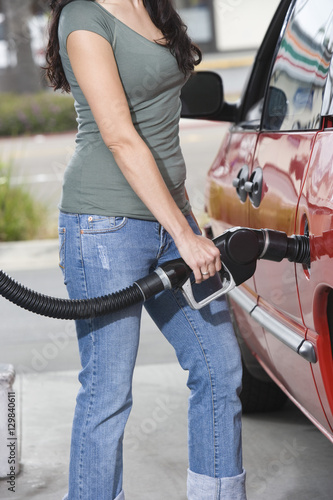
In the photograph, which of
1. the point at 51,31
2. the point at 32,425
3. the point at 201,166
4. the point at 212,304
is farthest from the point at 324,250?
the point at 201,166

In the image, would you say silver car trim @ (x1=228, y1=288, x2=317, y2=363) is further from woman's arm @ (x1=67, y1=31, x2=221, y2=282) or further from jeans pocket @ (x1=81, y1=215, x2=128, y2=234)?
jeans pocket @ (x1=81, y1=215, x2=128, y2=234)

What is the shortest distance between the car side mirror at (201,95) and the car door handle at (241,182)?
489 millimetres

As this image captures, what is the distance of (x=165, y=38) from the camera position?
2.11 meters

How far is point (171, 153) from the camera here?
2166mm

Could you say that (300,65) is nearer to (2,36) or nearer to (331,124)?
(331,124)

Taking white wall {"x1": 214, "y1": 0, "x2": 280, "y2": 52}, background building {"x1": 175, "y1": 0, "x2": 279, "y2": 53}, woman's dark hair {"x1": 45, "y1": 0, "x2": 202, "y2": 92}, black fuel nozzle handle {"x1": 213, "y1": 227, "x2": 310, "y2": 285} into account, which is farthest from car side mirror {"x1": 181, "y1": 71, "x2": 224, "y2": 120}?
background building {"x1": 175, "y1": 0, "x2": 279, "y2": 53}

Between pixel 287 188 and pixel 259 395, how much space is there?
148 centimetres

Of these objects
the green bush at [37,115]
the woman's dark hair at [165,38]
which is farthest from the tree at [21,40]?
the woman's dark hair at [165,38]

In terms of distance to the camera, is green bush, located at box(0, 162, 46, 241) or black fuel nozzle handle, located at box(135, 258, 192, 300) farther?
green bush, located at box(0, 162, 46, 241)

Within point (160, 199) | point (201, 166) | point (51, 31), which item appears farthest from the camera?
point (201, 166)

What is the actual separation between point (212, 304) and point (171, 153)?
0.43 metres

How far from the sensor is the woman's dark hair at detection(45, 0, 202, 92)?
2096mm

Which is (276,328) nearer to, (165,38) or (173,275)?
(173,275)

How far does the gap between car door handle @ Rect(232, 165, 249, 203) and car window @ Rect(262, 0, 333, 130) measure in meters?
0.17
